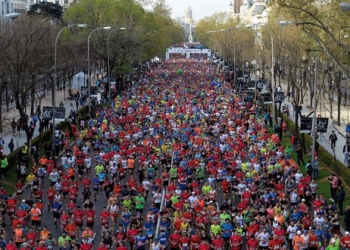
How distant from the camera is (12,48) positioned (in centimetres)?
3709

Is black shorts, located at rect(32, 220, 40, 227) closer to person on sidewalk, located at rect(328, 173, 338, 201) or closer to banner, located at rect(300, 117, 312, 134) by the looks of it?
person on sidewalk, located at rect(328, 173, 338, 201)

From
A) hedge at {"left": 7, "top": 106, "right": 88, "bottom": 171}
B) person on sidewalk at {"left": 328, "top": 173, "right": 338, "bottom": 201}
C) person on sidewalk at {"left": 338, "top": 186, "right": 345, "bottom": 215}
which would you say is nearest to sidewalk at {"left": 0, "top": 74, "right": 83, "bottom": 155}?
hedge at {"left": 7, "top": 106, "right": 88, "bottom": 171}

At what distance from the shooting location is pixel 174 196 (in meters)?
20.0

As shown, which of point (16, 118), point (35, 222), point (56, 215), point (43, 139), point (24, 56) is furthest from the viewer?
point (16, 118)

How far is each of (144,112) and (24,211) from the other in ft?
81.9

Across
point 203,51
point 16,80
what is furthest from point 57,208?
point 203,51

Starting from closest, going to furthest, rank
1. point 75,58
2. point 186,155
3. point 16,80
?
point 186,155 → point 16,80 → point 75,58

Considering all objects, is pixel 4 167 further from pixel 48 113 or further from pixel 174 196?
pixel 174 196

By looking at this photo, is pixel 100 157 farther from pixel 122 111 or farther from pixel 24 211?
pixel 122 111

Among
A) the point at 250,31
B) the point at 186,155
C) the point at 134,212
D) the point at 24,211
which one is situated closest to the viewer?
the point at 24,211

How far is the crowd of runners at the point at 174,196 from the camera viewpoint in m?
16.4

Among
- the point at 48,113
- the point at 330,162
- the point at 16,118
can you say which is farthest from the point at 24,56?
the point at 16,118

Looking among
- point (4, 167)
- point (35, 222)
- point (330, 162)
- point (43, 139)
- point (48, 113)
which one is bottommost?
point (330, 162)

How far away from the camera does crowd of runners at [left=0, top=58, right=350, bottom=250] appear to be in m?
16.4
